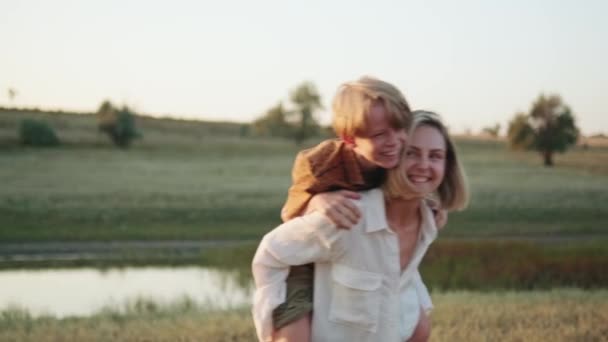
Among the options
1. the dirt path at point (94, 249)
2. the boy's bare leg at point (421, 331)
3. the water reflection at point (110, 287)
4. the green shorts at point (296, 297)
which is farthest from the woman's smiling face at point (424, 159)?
the dirt path at point (94, 249)

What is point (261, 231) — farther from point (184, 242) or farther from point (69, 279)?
point (69, 279)

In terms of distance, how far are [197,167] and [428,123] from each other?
168 feet

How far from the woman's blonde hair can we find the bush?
208ft

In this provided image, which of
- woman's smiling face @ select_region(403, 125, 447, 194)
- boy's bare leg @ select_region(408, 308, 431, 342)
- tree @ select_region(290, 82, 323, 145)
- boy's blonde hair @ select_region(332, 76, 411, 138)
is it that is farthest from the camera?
tree @ select_region(290, 82, 323, 145)

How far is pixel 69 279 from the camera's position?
16.7 metres

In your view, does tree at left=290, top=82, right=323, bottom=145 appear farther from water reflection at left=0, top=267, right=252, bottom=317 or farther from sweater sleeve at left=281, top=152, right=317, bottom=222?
sweater sleeve at left=281, top=152, right=317, bottom=222

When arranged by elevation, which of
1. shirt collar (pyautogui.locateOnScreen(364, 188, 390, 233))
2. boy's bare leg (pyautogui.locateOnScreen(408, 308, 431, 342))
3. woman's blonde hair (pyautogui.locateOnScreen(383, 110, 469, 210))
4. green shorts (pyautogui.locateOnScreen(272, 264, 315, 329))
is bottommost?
boy's bare leg (pyautogui.locateOnScreen(408, 308, 431, 342))

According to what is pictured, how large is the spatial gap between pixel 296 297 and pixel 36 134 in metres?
64.2

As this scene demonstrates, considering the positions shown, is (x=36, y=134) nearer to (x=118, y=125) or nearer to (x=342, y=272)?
(x=118, y=125)

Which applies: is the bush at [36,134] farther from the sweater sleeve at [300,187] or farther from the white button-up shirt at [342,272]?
the white button-up shirt at [342,272]

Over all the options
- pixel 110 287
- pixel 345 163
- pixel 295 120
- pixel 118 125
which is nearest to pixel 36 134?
pixel 118 125

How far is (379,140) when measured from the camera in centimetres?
329

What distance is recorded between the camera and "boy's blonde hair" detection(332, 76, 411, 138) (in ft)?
10.6

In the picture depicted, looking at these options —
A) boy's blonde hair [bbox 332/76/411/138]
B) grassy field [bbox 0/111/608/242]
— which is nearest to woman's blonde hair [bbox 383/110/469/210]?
boy's blonde hair [bbox 332/76/411/138]
